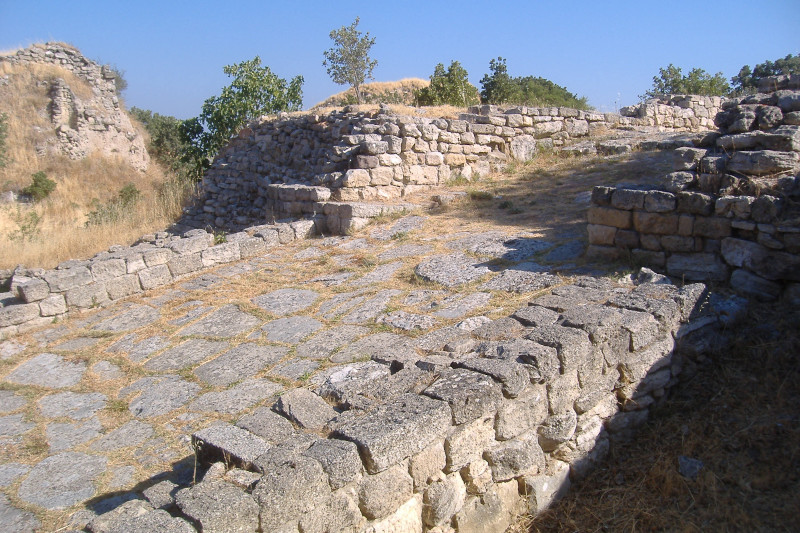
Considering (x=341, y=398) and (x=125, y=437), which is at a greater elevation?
(x=341, y=398)

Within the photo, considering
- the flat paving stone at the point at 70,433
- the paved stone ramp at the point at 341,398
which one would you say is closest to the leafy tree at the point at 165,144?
the paved stone ramp at the point at 341,398

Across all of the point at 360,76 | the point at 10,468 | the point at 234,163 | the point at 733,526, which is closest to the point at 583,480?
the point at 733,526

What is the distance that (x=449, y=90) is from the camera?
1495 cm

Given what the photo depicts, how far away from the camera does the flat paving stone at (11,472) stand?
356cm

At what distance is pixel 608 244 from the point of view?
19.3 feet

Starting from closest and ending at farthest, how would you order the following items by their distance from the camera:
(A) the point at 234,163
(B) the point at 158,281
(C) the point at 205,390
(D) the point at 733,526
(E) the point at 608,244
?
(D) the point at 733,526
(C) the point at 205,390
(E) the point at 608,244
(B) the point at 158,281
(A) the point at 234,163

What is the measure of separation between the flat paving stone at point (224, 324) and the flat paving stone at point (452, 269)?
1817 millimetres

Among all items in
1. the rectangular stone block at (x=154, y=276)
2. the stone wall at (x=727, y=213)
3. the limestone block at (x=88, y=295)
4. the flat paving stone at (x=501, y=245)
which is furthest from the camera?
the rectangular stone block at (x=154, y=276)

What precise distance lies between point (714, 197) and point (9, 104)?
74.0 feet

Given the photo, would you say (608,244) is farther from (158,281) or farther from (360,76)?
(360,76)

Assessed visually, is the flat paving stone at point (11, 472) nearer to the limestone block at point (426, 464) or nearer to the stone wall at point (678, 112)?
the limestone block at point (426, 464)

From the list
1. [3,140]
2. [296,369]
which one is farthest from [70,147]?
[296,369]

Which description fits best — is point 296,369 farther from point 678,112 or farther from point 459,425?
point 678,112

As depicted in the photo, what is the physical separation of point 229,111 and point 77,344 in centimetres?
1241
